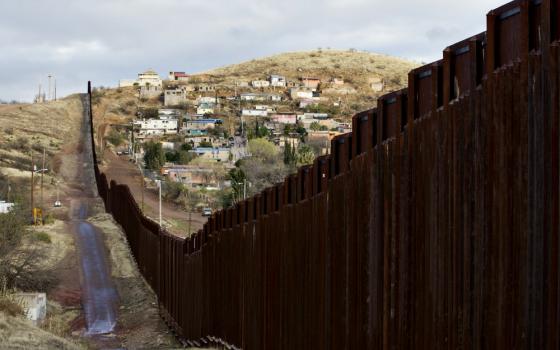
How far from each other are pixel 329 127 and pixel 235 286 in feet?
406

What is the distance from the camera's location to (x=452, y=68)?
27.2 ft

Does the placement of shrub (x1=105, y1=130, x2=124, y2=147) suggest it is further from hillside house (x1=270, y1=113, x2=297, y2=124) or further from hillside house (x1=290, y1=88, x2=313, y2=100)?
hillside house (x1=290, y1=88, x2=313, y2=100)

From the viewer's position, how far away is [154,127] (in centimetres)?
14812

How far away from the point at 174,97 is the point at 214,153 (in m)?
56.5

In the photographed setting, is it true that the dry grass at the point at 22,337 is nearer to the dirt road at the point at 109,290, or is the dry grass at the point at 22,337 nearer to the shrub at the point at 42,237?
the dirt road at the point at 109,290

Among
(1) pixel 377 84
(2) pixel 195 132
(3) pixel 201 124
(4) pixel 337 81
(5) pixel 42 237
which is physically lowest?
(5) pixel 42 237

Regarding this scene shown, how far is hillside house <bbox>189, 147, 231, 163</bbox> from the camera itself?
11594 cm

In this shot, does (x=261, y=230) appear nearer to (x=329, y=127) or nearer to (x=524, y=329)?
(x=524, y=329)

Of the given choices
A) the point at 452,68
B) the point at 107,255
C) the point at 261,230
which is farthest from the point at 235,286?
the point at 107,255

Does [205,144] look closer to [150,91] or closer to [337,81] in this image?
[150,91]

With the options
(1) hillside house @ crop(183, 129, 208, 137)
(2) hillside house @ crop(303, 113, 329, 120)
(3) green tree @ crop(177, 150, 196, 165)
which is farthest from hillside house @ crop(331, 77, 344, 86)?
(3) green tree @ crop(177, 150, 196, 165)

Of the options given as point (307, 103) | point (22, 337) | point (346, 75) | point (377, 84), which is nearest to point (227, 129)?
point (307, 103)

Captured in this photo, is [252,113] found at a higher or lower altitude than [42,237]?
higher

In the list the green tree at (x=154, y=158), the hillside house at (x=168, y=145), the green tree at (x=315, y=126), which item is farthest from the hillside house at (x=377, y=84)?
the green tree at (x=154, y=158)
